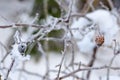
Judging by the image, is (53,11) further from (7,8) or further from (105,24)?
(105,24)

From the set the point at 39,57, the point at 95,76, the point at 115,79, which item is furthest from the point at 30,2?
the point at 115,79

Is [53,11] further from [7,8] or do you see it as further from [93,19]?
[93,19]

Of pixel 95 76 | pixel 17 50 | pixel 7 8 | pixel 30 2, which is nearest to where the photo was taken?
pixel 17 50

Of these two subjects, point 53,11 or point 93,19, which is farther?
point 53,11

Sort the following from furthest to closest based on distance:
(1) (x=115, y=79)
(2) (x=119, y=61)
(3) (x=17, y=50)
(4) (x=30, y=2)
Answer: (4) (x=30, y=2) < (2) (x=119, y=61) < (1) (x=115, y=79) < (3) (x=17, y=50)

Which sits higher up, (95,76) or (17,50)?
(17,50)

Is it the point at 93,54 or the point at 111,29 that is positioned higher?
the point at 111,29

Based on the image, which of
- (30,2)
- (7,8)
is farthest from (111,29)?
(7,8)

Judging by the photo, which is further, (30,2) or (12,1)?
(12,1)

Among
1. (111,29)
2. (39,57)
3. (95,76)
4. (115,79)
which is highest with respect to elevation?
(111,29)
